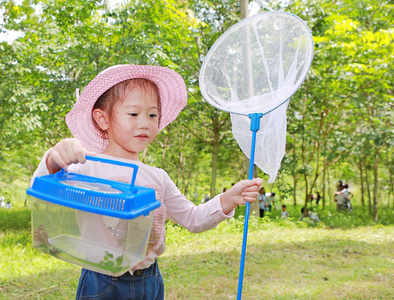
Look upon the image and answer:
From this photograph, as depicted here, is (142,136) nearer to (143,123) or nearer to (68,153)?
(143,123)

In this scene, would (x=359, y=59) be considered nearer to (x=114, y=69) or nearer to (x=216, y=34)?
(x=216, y=34)

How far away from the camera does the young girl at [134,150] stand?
140 cm

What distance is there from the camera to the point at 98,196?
3.15ft

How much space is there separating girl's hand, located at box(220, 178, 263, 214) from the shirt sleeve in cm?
3

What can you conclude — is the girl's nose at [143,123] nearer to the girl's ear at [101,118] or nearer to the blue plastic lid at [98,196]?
the girl's ear at [101,118]

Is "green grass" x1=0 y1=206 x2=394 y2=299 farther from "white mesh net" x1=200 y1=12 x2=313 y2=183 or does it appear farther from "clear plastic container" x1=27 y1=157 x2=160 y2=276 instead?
"clear plastic container" x1=27 y1=157 x2=160 y2=276

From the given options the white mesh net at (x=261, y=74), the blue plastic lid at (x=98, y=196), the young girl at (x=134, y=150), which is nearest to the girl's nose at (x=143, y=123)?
the young girl at (x=134, y=150)

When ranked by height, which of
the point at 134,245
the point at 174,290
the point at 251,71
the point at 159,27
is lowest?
the point at 174,290

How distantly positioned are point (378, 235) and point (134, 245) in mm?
8687

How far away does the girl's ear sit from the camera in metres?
1.58

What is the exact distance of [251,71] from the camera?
2.16 metres

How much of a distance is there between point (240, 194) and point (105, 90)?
2.54 feet

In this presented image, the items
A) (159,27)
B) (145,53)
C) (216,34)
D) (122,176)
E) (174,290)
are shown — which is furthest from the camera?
(216,34)

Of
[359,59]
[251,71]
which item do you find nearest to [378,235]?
[359,59]
